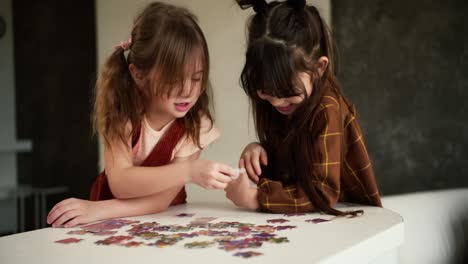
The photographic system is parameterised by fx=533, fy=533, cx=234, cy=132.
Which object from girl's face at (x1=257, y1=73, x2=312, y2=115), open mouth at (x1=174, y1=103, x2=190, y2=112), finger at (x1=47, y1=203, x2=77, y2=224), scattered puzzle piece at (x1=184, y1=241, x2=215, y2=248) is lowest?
finger at (x1=47, y1=203, x2=77, y2=224)

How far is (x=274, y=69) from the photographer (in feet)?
4.22

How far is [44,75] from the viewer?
11.7ft

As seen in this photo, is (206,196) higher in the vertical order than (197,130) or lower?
lower

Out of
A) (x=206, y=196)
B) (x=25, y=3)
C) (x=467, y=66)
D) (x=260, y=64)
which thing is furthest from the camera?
(x=25, y=3)

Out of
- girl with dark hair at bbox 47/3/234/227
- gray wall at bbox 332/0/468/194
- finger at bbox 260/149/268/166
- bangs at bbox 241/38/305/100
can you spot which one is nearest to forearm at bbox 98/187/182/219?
girl with dark hair at bbox 47/3/234/227

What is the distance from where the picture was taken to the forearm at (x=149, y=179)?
131 centimetres

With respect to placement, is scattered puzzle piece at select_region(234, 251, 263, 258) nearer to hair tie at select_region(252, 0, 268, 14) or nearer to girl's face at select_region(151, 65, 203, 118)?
girl's face at select_region(151, 65, 203, 118)

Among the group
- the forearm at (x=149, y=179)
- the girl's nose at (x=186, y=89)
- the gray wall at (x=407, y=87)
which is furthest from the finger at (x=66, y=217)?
the gray wall at (x=407, y=87)

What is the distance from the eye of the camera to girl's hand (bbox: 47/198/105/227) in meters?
1.17

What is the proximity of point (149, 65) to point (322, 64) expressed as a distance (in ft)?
1.47

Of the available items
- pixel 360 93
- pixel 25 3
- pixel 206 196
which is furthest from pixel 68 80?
pixel 360 93

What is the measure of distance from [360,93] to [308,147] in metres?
1.49

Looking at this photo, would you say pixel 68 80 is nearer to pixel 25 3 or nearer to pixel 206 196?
pixel 25 3

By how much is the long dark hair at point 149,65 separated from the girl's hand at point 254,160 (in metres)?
0.16
